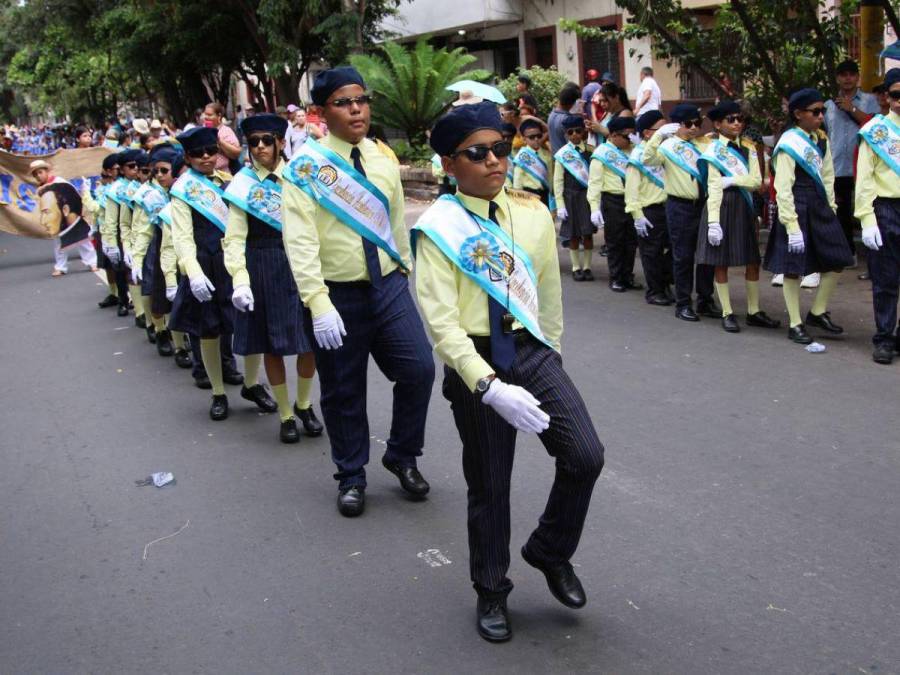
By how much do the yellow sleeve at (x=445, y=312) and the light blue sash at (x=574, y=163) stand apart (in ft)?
24.8

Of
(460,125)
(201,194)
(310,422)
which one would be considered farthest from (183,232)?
(460,125)

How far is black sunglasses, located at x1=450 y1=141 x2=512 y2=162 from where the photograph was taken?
364cm

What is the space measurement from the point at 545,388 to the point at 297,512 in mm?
2093

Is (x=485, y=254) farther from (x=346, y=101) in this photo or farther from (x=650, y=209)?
(x=650, y=209)

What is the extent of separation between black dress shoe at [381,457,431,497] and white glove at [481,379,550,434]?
2.02m

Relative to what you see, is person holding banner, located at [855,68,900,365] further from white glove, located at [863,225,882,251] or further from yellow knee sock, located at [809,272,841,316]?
yellow knee sock, located at [809,272,841,316]

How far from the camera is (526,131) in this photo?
11359 millimetres

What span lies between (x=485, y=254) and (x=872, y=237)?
4.38 m

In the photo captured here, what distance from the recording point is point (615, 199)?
34.2ft

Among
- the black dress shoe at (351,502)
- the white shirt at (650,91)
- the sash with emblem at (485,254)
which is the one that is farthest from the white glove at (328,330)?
the white shirt at (650,91)

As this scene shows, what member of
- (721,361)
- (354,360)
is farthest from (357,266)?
(721,361)

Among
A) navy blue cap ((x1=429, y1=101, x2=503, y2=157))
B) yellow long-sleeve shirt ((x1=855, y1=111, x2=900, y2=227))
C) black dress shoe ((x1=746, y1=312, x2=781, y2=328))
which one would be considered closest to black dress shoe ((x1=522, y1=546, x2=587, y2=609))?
navy blue cap ((x1=429, y1=101, x2=503, y2=157))

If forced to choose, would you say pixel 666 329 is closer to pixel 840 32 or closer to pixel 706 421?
pixel 706 421

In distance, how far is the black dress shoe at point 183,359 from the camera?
8.90 m
